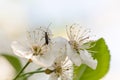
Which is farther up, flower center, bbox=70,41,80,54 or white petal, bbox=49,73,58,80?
flower center, bbox=70,41,80,54

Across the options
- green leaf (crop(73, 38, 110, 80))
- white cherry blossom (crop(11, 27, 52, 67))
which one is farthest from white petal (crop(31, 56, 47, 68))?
green leaf (crop(73, 38, 110, 80))

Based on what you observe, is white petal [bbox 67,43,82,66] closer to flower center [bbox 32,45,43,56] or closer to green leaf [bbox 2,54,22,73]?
flower center [bbox 32,45,43,56]

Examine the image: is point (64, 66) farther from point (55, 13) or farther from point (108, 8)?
point (108, 8)

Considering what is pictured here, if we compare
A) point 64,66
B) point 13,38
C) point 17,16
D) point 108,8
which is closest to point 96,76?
point 64,66

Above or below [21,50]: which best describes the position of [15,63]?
below

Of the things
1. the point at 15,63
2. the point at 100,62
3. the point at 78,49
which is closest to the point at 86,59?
the point at 78,49

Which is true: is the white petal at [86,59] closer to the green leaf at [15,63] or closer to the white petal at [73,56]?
the white petal at [73,56]

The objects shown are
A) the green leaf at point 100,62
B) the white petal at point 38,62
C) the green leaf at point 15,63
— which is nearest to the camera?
the white petal at point 38,62

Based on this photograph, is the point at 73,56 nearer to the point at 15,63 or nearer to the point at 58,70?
the point at 58,70

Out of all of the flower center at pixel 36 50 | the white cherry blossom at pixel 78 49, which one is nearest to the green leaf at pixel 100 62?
the white cherry blossom at pixel 78 49
